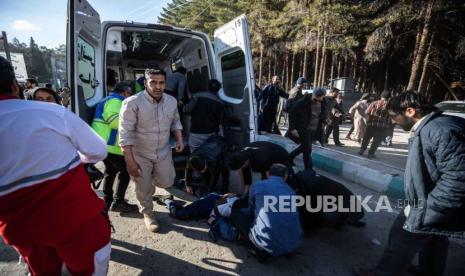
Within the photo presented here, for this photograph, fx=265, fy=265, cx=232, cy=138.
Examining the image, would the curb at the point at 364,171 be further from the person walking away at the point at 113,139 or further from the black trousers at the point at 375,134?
the person walking away at the point at 113,139

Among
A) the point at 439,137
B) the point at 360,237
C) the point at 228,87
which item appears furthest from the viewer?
the point at 228,87

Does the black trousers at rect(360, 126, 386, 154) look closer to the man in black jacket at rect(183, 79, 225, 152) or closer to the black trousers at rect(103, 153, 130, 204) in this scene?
the man in black jacket at rect(183, 79, 225, 152)

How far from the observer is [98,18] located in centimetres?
360

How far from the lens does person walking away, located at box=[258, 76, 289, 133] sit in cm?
679

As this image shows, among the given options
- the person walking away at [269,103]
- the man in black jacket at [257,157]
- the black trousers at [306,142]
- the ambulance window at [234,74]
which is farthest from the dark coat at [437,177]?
the person walking away at [269,103]

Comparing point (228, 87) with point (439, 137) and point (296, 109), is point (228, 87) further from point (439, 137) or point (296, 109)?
point (439, 137)

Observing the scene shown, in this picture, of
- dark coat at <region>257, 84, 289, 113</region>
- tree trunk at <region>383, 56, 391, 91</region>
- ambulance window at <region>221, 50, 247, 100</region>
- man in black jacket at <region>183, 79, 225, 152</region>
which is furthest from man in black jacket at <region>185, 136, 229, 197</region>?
tree trunk at <region>383, 56, 391, 91</region>

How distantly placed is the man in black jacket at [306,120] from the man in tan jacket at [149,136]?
7.96 feet

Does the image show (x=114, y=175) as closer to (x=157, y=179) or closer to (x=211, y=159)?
(x=157, y=179)

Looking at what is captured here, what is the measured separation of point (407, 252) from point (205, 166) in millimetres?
2255

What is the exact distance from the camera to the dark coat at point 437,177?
155 centimetres

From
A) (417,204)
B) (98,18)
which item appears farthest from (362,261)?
(98,18)

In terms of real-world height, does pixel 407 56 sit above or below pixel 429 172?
above

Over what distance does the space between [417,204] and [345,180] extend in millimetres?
2924
